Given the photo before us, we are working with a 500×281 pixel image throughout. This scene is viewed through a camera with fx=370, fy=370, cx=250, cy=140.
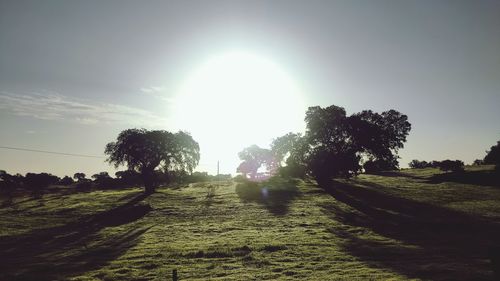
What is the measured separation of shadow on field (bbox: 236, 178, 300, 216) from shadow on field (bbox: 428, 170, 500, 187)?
109 ft

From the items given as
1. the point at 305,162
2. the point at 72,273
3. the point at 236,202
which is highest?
A: the point at 305,162

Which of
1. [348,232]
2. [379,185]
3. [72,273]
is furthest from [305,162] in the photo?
[72,273]

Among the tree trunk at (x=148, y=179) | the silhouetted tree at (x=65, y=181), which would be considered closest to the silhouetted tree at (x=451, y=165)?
the tree trunk at (x=148, y=179)

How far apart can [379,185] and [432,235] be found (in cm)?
4240

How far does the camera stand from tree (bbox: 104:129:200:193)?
3184 inches

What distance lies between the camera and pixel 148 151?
81.2 meters

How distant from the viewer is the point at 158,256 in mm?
33125

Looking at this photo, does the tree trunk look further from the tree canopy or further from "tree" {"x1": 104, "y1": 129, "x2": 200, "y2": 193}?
the tree canopy

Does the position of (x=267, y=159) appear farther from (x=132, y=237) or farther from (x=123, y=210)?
(x=132, y=237)

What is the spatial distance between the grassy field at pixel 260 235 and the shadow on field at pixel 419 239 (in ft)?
0.34

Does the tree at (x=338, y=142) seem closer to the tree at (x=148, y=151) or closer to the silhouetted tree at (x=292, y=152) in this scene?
the silhouetted tree at (x=292, y=152)

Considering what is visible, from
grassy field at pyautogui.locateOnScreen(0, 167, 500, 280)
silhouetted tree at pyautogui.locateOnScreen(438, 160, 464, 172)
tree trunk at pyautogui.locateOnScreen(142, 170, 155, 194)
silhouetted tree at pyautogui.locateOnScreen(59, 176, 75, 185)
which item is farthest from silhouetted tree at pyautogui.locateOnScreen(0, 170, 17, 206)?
silhouetted tree at pyautogui.locateOnScreen(438, 160, 464, 172)

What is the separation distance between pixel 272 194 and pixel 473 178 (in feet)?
143

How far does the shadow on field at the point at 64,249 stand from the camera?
2972 cm
